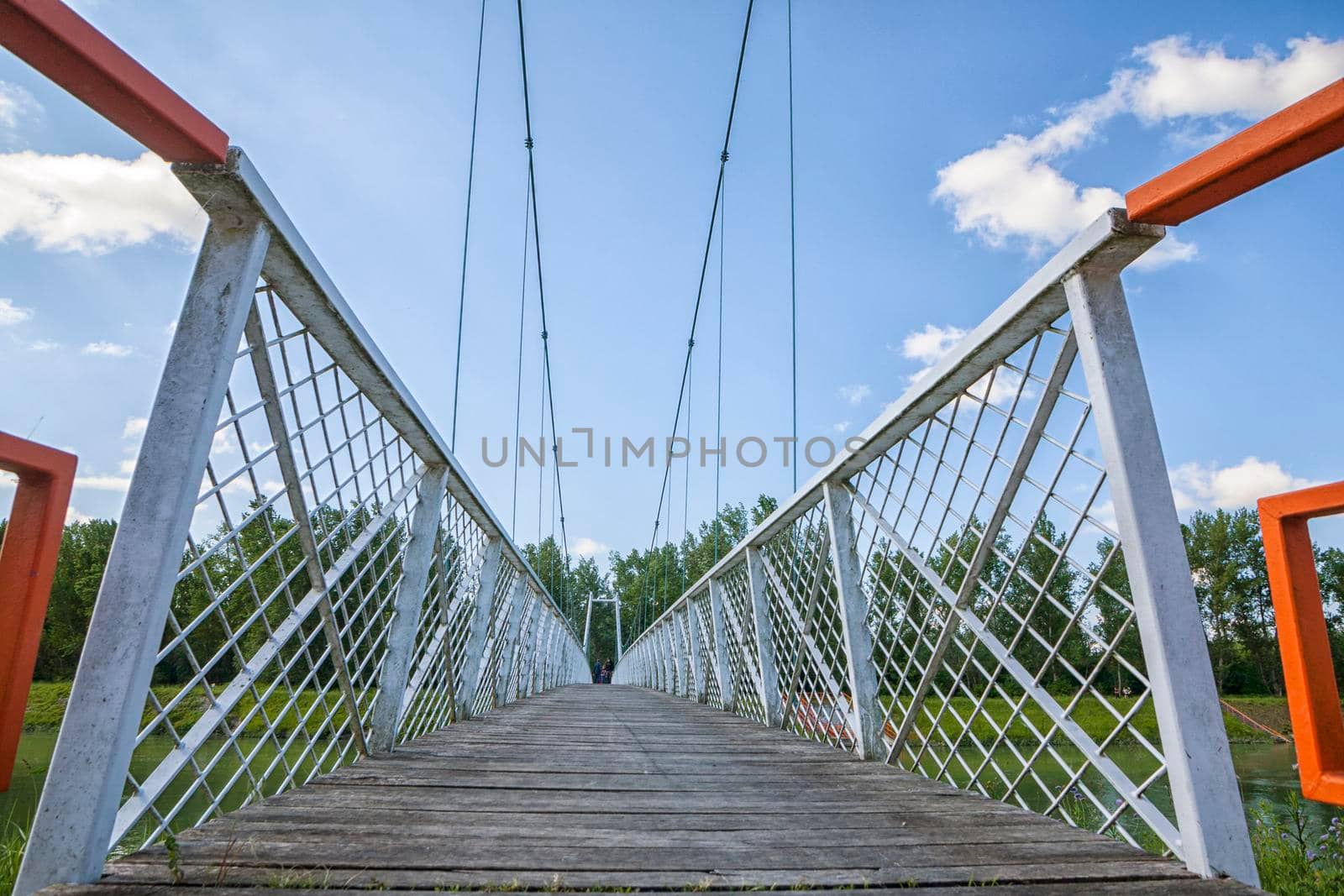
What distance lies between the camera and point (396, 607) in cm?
174

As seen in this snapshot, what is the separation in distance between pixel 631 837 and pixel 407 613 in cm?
99

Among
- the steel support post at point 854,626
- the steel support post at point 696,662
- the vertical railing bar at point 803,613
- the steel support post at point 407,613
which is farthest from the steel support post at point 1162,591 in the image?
the steel support post at point 696,662

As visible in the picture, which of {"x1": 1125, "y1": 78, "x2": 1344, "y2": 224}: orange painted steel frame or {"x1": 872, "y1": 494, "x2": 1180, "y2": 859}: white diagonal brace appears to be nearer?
{"x1": 1125, "y1": 78, "x2": 1344, "y2": 224}: orange painted steel frame

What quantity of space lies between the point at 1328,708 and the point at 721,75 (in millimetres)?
8435

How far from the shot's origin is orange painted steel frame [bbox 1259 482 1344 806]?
722 mm

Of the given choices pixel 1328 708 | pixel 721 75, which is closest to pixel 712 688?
pixel 1328 708

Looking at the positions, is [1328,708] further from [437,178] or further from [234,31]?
[437,178]

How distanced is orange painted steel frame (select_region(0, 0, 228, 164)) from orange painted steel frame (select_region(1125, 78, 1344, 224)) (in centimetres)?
108

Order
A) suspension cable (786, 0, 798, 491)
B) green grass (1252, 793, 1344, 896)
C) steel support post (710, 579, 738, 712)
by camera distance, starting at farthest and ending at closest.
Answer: suspension cable (786, 0, 798, 491) → steel support post (710, 579, 738, 712) → green grass (1252, 793, 1344, 896)

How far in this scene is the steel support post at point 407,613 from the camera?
5.53ft

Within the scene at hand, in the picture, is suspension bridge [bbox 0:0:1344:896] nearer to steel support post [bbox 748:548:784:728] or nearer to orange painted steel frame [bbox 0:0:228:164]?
orange painted steel frame [bbox 0:0:228:164]

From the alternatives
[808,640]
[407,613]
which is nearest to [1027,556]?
[808,640]

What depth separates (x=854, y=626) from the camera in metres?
1.85

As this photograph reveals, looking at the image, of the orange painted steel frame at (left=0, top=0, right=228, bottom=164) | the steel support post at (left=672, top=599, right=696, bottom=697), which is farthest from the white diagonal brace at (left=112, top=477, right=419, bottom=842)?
the steel support post at (left=672, top=599, right=696, bottom=697)
